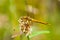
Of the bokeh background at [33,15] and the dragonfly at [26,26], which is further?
the bokeh background at [33,15]

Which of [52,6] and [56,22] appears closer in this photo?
[56,22]

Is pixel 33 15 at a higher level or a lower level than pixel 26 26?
lower

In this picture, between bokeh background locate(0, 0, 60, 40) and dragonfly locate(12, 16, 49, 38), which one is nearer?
dragonfly locate(12, 16, 49, 38)

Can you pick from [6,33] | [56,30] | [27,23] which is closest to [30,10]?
[56,30]

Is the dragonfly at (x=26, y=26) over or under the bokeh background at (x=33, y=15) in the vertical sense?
over

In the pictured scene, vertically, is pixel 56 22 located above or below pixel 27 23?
below

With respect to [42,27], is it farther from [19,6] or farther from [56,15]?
[19,6]

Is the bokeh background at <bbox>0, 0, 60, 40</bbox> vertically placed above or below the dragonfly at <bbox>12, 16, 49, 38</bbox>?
below

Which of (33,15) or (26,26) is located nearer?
(26,26)
